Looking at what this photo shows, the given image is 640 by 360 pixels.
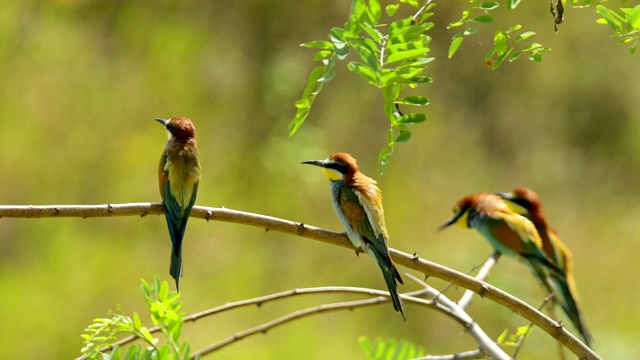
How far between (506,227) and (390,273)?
0.97 m

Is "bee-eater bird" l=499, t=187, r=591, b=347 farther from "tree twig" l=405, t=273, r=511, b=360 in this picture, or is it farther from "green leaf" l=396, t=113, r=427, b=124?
"green leaf" l=396, t=113, r=427, b=124

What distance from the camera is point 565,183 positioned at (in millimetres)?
4824

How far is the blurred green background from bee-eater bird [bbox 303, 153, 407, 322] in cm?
201

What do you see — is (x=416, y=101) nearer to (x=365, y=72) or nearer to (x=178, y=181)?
(x=365, y=72)

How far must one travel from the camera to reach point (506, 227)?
8.03 ft

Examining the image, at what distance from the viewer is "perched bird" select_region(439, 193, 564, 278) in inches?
89.2

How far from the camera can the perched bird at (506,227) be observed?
2.27m

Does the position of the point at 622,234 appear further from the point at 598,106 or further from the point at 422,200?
the point at 422,200

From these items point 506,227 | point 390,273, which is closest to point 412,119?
point 390,273

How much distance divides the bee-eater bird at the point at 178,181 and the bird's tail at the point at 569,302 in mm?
1084

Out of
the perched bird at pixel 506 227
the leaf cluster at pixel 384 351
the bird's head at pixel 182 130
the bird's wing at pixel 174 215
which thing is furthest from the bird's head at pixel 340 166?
the leaf cluster at pixel 384 351

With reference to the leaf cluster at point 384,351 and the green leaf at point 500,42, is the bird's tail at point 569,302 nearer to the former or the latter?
the leaf cluster at point 384,351

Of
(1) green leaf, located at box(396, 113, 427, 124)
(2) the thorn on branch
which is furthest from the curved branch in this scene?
(1) green leaf, located at box(396, 113, 427, 124)

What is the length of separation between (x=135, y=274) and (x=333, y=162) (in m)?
2.15
